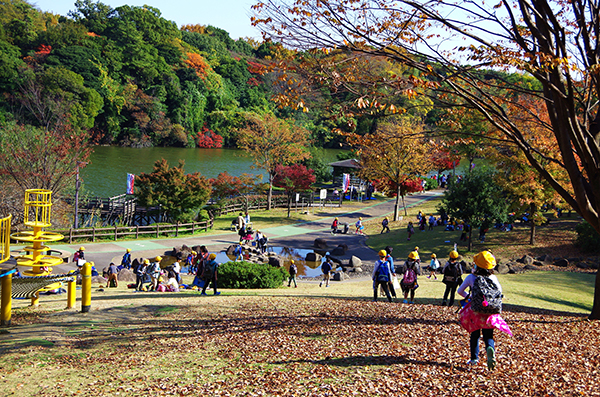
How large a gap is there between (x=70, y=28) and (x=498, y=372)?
264 feet

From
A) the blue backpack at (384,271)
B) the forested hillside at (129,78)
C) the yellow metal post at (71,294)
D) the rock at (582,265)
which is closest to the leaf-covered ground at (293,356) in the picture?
the yellow metal post at (71,294)

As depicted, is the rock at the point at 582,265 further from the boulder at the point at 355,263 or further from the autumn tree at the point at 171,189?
the autumn tree at the point at 171,189

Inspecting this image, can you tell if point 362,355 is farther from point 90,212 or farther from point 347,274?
point 90,212

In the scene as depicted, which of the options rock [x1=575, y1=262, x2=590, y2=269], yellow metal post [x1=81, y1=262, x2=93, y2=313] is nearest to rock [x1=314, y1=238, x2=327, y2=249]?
rock [x1=575, y1=262, x2=590, y2=269]

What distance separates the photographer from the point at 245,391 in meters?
5.51

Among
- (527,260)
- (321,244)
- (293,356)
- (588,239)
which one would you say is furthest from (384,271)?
(588,239)

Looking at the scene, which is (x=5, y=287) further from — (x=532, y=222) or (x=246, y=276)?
(x=532, y=222)

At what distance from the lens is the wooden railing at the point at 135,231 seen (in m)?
24.7

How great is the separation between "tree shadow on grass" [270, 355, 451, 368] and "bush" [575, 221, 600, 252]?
20.5 m

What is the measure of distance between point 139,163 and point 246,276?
47.4 meters

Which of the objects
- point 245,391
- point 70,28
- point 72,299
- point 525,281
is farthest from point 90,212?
point 70,28

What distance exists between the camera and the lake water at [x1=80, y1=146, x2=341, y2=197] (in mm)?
45000

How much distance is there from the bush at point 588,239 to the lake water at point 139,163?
25.1m

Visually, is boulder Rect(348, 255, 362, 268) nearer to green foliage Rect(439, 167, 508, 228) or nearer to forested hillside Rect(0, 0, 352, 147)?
green foliage Rect(439, 167, 508, 228)
